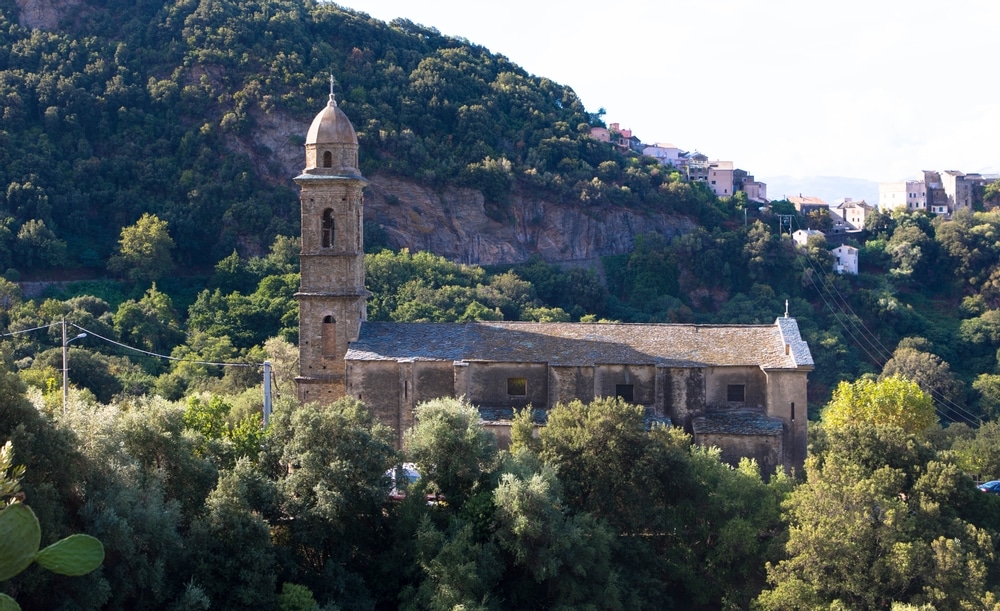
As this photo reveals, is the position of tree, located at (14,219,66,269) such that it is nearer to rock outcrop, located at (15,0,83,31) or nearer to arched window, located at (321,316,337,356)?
rock outcrop, located at (15,0,83,31)

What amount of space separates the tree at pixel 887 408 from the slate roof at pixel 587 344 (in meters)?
6.16

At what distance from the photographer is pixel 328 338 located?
38500mm

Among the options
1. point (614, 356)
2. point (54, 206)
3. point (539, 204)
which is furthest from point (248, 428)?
point (539, 204)

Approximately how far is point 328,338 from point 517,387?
256 inches

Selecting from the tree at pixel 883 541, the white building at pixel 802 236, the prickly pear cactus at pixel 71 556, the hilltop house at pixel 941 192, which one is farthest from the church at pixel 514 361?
the hilltop house at pixel 941 192

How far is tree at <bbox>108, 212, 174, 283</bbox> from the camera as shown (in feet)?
245

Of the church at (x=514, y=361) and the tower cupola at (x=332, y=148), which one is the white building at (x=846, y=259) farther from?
the tower cupola at (x=332, y=148)

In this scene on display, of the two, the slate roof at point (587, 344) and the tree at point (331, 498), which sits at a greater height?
the slate roof at point (587, 344)

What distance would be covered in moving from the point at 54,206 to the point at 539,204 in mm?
41364

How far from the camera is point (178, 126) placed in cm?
8694

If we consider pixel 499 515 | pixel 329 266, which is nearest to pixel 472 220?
pixel 329 266

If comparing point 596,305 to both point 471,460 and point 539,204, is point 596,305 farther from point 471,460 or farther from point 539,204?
point 471,460

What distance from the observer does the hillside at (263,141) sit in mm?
80938

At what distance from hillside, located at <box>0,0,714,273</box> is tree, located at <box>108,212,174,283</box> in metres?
2.14
